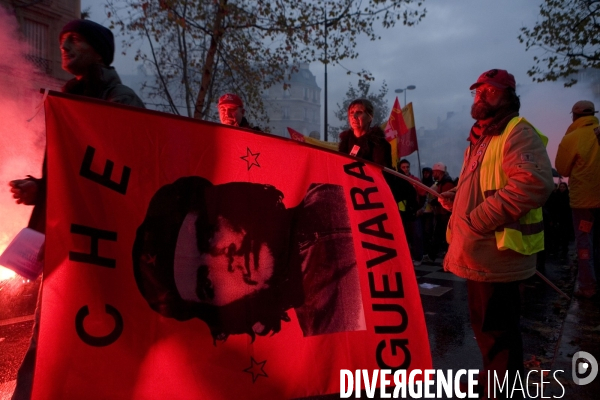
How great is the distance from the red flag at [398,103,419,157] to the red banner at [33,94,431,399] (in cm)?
929

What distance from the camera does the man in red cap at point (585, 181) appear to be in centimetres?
602

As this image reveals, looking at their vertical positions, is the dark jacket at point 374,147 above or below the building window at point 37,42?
below

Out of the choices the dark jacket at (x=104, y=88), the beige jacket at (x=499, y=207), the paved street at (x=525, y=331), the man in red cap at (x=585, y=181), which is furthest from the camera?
the man in red cap at (x=585, y=181)

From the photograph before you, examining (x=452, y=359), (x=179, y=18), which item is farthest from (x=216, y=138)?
(x=179, y=18)

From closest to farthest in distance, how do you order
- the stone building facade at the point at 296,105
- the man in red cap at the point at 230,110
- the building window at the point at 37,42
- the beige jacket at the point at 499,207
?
the beige jacket at the point at 499,207
the man in red cap at the point at 230,110
the building window at the point at 37,42
the stone building facade at the point at 296,105

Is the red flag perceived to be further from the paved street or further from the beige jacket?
the beige jacket

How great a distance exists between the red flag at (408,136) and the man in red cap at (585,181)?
5572mm

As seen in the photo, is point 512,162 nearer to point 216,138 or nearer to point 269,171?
point 269,171

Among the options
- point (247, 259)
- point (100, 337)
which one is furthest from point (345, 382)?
point (100, 337)

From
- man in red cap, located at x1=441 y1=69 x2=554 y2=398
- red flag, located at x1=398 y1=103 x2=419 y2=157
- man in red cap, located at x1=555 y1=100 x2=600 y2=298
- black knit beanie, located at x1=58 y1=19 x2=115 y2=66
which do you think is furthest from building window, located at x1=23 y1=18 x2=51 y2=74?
man in red cap, located at x1=441 y1=69 x2=554 y2=398

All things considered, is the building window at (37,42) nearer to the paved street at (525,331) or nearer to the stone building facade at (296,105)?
the paved street at (525,331)

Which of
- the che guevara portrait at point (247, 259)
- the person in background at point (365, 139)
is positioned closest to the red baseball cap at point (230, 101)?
the person in background at point (365, 139)

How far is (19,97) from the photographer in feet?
27.4

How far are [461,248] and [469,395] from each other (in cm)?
107
